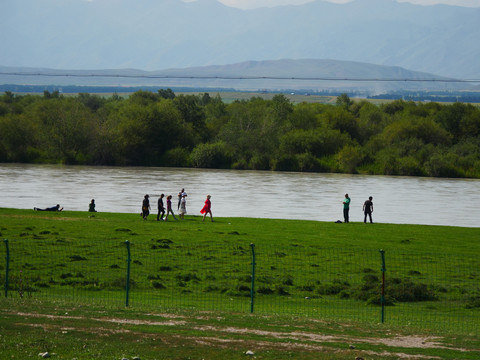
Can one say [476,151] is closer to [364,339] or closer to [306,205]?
[306,205]

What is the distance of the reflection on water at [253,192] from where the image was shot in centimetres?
5175

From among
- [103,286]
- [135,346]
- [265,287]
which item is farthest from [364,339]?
[103,286]

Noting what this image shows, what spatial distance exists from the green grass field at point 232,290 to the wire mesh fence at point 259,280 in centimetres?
7

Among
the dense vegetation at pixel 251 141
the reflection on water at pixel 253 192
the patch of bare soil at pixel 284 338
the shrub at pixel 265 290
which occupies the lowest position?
the reflection on water at pixel 253 192

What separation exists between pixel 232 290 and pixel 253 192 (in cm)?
4714

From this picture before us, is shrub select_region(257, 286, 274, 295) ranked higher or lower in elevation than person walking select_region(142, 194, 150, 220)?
lower

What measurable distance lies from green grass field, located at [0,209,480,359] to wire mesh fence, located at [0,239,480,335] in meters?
0.07

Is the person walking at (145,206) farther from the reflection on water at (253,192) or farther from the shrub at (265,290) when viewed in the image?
the shrub at (265,290)

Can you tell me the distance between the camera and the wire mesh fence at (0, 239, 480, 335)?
19516 millimetres

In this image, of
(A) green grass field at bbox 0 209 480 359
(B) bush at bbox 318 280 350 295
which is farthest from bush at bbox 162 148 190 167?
(B) bush at bbox 318 280 350 295

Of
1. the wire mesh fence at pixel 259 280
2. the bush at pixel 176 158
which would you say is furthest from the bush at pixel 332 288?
the bush at pixel 176 158

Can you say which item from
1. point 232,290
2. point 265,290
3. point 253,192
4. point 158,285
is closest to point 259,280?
point 265,290

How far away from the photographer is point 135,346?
1283 cm

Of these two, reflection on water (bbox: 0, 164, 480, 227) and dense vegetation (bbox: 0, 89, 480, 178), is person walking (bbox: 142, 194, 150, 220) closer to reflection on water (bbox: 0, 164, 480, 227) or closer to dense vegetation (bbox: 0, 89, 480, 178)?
reflection on water (bbox: 0, 164, 480, 227)
